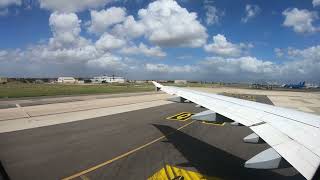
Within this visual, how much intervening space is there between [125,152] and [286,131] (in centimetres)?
845

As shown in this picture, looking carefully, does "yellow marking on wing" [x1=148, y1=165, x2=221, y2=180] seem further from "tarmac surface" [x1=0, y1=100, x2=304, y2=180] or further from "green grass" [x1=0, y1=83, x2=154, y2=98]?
"green grass" [x1=0, y1=83, x2=154, y2=98]

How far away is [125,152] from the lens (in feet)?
42.5

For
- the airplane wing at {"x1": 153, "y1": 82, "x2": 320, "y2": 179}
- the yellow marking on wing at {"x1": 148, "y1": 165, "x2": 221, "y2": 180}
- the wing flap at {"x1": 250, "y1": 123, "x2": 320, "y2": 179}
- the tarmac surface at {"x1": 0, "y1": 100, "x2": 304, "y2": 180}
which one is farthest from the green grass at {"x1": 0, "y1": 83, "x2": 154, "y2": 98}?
the wing flap at {"x1": 250, "y1": 123, "x2": 320, "y2": 179}

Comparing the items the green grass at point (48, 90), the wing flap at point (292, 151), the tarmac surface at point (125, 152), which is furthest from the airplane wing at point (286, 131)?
the green grass at point (48, 90)

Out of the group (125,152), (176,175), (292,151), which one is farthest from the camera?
(125,152)

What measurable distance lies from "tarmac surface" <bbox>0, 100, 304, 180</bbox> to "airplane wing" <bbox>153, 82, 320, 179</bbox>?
1030 mm

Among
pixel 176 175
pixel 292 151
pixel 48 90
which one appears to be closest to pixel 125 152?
pixel 176 175

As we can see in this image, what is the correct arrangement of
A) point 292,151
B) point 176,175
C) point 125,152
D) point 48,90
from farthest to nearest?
point 48,90 < point 125,152 < point 176,175 < point 292,151

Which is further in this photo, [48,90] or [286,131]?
[48,90]

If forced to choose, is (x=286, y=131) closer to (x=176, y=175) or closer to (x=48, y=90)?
(x=176, y=175)

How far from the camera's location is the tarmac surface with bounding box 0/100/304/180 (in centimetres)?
1027

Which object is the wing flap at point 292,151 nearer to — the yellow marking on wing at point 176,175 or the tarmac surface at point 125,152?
the tarmac surface at point 125,152

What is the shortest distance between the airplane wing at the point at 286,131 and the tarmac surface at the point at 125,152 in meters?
1.03

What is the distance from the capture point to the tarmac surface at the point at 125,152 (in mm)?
Result: 10273
